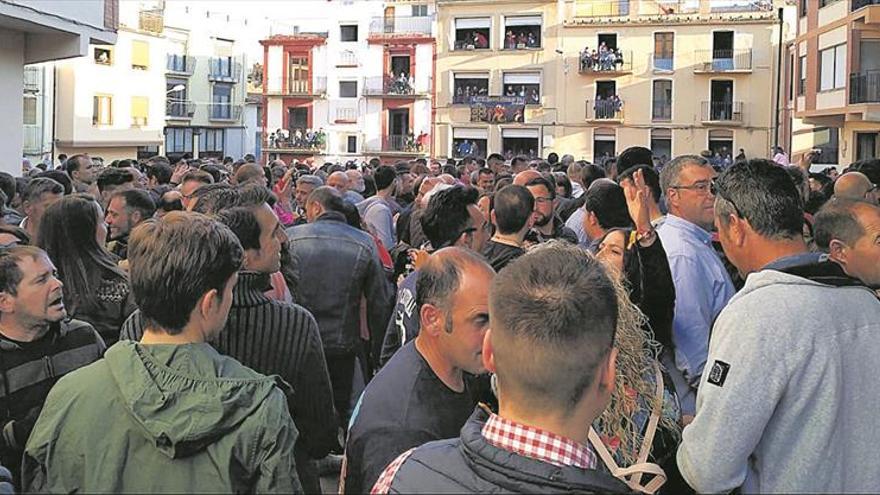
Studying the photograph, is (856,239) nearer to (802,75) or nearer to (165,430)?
(165,430)

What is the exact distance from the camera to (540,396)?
7.84 ft

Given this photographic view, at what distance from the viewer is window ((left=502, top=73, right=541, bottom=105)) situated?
47.2 metres

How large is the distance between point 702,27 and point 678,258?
140 feet

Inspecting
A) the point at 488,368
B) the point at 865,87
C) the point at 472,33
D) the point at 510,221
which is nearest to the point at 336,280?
the point at 510,221

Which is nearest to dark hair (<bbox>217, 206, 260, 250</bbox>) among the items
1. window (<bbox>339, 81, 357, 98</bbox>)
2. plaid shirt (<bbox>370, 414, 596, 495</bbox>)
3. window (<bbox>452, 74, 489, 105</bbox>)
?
plaid shirt (<bbox>370, 414, 596, 495</bbox>)

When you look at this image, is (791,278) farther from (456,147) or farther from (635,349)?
(456,147)

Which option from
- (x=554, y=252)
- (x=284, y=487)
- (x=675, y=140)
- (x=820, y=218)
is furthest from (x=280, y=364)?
(x=675, y=140)

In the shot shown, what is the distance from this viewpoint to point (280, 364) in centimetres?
395

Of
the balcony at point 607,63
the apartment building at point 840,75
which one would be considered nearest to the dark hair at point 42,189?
the apartment building at point 840,75

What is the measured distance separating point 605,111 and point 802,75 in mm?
11934

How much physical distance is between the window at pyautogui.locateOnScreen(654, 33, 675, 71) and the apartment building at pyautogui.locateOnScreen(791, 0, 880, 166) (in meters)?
9.46

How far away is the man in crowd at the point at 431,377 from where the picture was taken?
3.17m

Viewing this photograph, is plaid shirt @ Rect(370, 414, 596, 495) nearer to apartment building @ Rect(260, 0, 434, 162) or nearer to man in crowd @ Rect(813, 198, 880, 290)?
man in crowd @ Rect(813, 198, 880, 290)

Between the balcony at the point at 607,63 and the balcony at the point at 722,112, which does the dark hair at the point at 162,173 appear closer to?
the balcony at the point at 607,63
